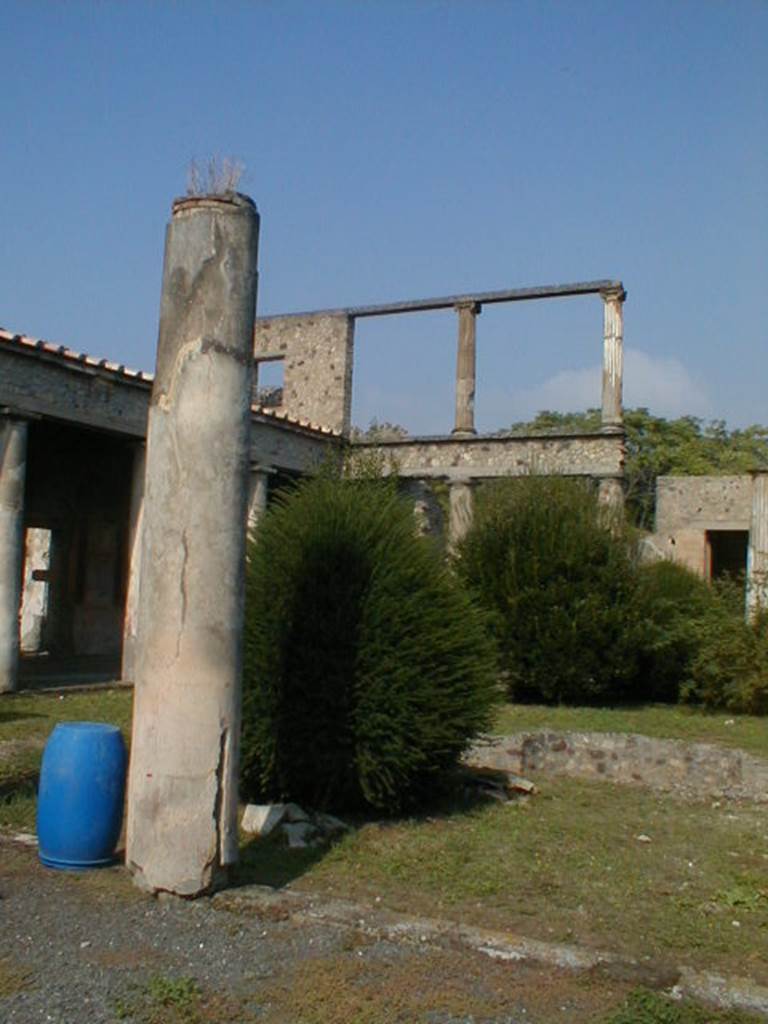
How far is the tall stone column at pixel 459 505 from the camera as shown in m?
22.1

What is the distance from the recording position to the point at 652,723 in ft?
49.1

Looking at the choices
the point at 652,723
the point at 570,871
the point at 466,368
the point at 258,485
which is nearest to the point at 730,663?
the point at 652,723

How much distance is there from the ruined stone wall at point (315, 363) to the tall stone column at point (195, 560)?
62.9ft

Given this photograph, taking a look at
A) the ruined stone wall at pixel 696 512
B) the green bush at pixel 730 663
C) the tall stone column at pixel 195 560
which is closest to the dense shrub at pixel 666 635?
the green bush at pixel 730 663

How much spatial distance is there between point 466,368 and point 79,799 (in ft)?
61.6

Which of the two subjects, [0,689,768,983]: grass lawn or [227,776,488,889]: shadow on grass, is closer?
[0,689,768,983]: grass lawn

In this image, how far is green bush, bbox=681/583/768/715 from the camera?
52.2 feet

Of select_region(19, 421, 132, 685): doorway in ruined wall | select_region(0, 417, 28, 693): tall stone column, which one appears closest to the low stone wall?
select_region(0, 417, 28, 693): tall stone column

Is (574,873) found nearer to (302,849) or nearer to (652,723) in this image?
(302,849)

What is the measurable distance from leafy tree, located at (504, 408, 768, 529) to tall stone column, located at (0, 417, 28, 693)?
92.3 ft

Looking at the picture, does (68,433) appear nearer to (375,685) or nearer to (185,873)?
(375,685)

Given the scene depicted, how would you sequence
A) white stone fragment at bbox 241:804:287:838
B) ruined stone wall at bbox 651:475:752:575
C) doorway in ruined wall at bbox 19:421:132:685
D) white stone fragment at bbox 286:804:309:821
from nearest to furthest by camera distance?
white stone fragment at bbox 241:804:287:838 → white stone fragment at bbox 286:804:309:821 → doorway in ruined wall at bbox 19:421:132:685 → ruined stone wall at bbox 651:475:752:575

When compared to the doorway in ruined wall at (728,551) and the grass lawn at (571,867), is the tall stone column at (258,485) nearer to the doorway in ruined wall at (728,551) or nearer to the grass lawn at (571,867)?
the grass lawn at (571,867)

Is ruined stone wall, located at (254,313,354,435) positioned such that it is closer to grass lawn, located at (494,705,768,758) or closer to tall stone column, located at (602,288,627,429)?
tall stone column, located at (602,288,627,429)
